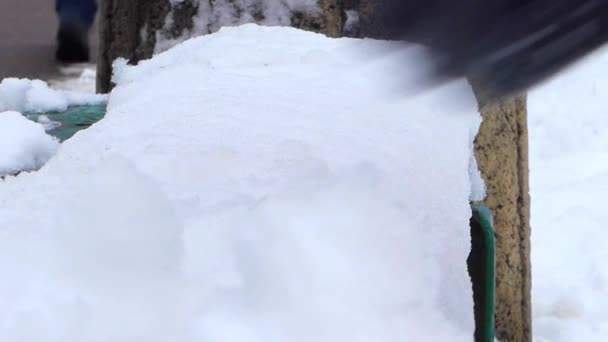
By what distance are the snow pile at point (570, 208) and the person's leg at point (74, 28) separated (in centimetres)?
297

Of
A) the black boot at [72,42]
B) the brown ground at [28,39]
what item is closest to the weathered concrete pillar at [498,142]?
the brown ground at [28,39]

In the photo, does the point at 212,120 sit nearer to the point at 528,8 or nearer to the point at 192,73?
the point at 192,73

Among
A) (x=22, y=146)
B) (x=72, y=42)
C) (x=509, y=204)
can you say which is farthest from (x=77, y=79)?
(x=22, y=146)

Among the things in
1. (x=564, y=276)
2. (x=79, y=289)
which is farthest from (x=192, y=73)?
(x=564, y=276)

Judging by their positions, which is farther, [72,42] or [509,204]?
[72,42]

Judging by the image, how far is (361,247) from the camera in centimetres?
106

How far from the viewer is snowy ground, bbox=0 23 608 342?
97 centimetres

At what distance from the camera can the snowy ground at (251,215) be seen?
38.0 inches

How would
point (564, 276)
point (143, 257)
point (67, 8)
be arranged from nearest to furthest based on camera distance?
point (143, 257) < point (564, 276) < point (67, 8)

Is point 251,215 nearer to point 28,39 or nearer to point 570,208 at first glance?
point 570,208

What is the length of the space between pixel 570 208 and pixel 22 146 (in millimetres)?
2694

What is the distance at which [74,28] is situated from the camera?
6395mm

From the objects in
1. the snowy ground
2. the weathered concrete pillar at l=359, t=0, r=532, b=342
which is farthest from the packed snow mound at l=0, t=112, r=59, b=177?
the weathered concrete pillar at l=359, t=0, r=532, b=342

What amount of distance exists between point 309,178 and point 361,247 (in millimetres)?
95
